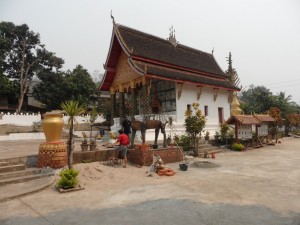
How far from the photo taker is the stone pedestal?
30.8ft

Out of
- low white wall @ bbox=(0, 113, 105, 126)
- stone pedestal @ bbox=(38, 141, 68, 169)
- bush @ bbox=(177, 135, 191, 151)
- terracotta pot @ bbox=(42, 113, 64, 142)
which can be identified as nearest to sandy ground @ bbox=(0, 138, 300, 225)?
stone pedestal @ bbox=(38, 141, 68, 169)

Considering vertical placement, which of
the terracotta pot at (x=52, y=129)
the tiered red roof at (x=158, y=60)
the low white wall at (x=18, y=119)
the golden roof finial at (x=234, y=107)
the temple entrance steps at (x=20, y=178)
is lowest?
the temple entrance steps at (x=20, y=178)

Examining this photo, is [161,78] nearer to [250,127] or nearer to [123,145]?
[123,145]

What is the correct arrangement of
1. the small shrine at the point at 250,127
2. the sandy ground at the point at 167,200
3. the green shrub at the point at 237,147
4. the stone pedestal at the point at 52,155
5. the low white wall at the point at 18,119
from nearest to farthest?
the sandy ground at the point at 167,200 < the stone pedestal at the point at 52,155 < the green shrub at the point at 237,147 < the small shrine at the point at 250,127 < the low white wall at the point at 18,119

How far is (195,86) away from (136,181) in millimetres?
13579

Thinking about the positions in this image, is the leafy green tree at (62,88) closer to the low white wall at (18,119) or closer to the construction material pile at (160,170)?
the low white wall at (18,119)

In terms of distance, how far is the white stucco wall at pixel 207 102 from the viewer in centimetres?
1977

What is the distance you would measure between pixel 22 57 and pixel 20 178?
31.7 meters

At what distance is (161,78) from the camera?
17.3 metres

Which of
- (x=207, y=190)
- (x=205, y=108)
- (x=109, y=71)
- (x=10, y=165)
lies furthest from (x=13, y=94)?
(x=207, y=190)

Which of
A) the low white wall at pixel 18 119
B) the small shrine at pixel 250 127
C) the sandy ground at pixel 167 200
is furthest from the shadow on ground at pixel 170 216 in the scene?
the low white wall at pixel 18 119

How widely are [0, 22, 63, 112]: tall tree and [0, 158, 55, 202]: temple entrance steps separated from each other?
89.5 feet

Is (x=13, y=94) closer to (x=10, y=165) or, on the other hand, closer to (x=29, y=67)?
(x=29, y=67)

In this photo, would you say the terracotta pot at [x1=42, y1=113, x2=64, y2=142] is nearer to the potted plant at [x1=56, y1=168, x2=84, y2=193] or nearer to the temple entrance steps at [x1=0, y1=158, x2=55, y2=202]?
the temple entrance steps at [x1=0, y1=158, x2=55, y2=202]
